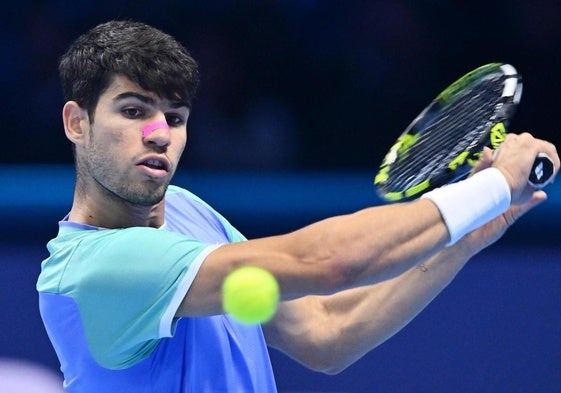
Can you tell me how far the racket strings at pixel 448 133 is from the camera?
378 centimetres

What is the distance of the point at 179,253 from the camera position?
330 cm

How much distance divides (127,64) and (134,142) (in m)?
0.25

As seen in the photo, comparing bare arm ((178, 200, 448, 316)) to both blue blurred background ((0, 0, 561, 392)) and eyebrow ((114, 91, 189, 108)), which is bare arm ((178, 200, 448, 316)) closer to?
eyebrow ((114, 91, 189, 108))

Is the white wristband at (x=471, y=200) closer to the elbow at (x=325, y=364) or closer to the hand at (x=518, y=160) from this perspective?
the hand at (x=518, y=160)

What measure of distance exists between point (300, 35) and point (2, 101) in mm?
1893

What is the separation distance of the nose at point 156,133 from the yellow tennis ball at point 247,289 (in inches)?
21.9

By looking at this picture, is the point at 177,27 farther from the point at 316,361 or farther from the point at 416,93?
the point at 316,361

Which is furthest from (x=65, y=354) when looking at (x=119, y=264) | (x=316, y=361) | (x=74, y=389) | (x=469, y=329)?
(x=469, y=329)

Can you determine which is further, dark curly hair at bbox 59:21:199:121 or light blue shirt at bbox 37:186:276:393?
dark curly hair at bbox 59:21:199:121

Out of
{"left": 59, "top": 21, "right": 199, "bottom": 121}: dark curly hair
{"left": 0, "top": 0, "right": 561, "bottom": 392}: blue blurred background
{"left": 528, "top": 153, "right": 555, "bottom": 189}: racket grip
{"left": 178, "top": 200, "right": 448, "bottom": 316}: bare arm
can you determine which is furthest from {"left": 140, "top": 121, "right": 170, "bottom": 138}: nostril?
{"left": 0, "top": 0, "right": 561, "bottom": 392}: blue blurred background

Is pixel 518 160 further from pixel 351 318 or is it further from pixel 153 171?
pixel 153 171

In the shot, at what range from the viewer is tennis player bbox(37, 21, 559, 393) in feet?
10.5

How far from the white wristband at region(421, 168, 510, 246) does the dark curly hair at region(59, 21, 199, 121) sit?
35.7 inches

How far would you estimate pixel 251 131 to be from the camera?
7426 millimetres
